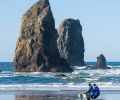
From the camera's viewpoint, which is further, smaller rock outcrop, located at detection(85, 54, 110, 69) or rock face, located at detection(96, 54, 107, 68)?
rock face, located at detection(96, 54, 107, 68)

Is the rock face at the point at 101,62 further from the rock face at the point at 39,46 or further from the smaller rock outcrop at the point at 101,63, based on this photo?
the rock face at the point at 39,46

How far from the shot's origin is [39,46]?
451 feet

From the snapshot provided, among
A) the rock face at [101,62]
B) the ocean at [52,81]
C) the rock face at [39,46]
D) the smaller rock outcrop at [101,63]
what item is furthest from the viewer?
the rock face at [101,62]

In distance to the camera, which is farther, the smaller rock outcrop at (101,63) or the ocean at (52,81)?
the smaller rock outcrop at (101,63)

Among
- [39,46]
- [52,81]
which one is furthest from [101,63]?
[52,81]

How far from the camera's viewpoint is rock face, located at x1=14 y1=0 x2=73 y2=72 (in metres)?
135

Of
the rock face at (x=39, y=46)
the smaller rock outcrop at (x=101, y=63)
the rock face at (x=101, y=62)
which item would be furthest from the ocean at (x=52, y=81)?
the rock face at (x=101, y=62)

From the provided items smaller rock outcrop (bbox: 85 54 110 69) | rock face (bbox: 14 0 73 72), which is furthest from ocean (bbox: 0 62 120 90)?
smaller rock outcrop (bbox: 85 54 110 69)

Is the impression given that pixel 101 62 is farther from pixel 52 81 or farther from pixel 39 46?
pixel 52 81

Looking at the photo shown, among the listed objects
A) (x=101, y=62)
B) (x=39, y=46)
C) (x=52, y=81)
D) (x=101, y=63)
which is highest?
(x=39, y=46)

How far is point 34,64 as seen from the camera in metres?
135

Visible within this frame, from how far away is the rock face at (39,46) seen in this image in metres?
135

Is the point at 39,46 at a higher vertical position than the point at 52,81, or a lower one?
higher

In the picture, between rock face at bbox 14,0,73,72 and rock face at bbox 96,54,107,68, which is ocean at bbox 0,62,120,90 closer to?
rock face at bbox 14,0,73,72
